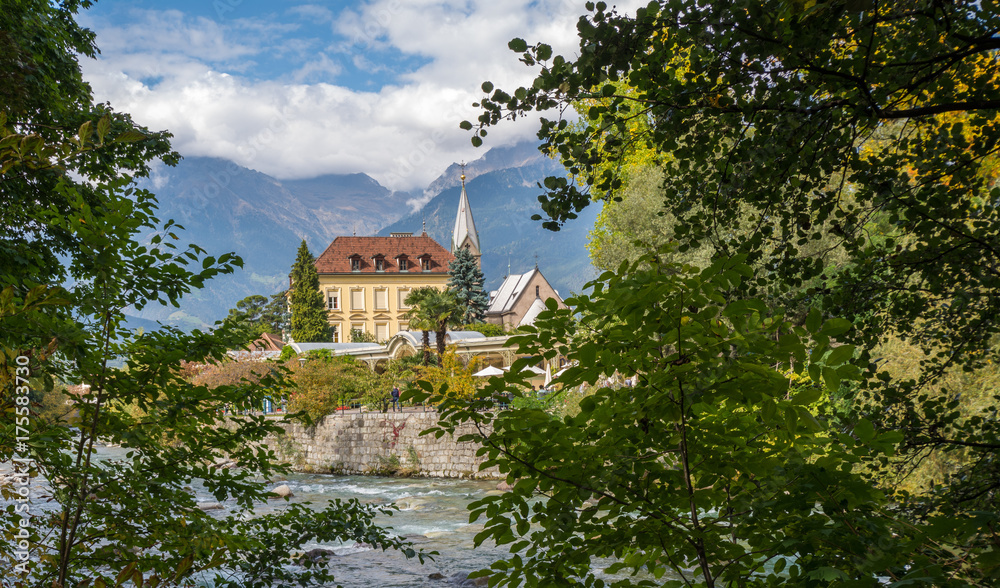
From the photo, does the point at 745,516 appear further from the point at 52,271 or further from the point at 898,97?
the point at 52,271

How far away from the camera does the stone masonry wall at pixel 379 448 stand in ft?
69.4

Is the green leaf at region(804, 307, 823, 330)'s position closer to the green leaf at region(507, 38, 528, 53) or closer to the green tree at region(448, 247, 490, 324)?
the green leaf at region(507, 38, 528, 53)

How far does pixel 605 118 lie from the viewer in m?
2.54

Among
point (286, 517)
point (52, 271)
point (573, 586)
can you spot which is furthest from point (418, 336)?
point (573, 586)

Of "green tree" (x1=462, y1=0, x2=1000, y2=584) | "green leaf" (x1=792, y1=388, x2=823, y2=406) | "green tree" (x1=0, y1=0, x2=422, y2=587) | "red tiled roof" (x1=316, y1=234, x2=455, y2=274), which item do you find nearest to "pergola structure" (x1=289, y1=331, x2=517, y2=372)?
"green tree" (x1=0, y1=0, x2=422, y2=587)

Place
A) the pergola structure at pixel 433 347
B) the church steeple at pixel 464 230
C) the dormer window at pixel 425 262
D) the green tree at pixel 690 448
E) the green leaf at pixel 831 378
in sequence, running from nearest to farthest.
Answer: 1. the green leaf at pixel 831 378
2. the green tree at pixel 690 448
3. the pergola structure at pixel 433 347
4. the dormer window at pixel 425 262
5. the church steeple at pixel 464 230

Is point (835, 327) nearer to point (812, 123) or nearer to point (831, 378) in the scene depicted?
point (831, 378)

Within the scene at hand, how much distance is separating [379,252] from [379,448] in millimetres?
48510

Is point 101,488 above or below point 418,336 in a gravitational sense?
below

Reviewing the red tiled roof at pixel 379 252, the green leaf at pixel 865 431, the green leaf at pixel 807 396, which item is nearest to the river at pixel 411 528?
the green leaf at pixel 807 396

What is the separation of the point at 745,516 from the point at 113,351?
2.59 meters

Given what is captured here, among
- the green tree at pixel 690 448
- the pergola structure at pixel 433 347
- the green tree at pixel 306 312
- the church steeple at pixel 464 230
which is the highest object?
the church steeple at pixel 464 230

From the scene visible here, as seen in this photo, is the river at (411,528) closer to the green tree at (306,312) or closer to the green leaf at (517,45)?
the green leaf at (517,45)

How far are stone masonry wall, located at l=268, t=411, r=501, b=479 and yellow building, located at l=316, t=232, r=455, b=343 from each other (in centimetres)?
4205
